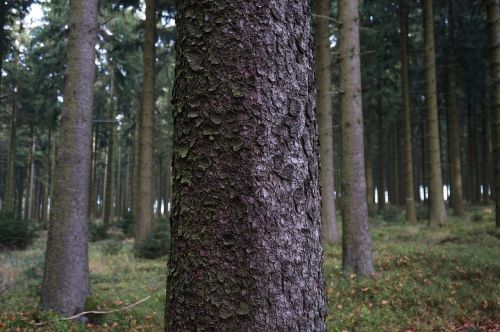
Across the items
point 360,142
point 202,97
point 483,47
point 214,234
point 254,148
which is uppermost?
point 483,47

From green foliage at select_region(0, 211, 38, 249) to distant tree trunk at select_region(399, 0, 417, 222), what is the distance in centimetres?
1662

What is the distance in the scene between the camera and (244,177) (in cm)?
157

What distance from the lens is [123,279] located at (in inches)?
415

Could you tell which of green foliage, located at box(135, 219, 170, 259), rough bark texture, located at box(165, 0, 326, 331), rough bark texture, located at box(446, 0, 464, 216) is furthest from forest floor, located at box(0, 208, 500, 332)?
rough bark texture, located at box(446, 0, 464, 216)

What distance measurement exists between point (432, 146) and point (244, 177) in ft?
50.4

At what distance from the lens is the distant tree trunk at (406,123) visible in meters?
18.2

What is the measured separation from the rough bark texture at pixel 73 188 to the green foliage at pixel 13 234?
12865 mm

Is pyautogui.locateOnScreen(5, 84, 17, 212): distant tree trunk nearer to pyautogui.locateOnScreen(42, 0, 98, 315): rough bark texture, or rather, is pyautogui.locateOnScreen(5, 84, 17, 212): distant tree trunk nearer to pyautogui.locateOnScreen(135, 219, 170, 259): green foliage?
pyautogui.locateOnScreen(135, 219, 170, 259): green foliage

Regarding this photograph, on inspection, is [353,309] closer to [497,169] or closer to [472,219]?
[497,169]

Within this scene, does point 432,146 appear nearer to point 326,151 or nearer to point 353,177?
point 326,151

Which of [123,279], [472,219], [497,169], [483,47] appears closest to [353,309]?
[123,279]

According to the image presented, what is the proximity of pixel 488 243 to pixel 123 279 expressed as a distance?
32.4ft

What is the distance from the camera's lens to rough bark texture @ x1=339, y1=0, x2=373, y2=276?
898 centimetres

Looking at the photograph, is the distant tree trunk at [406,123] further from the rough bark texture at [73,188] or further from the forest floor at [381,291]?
the rough bark texture at [73,188]
